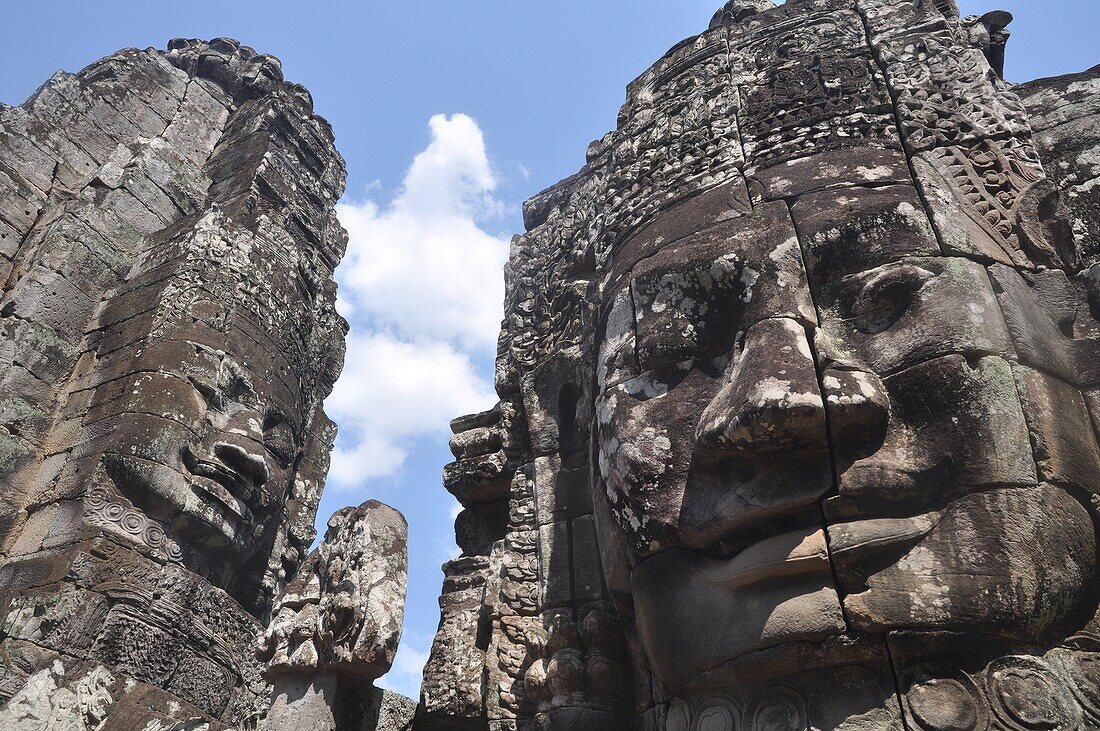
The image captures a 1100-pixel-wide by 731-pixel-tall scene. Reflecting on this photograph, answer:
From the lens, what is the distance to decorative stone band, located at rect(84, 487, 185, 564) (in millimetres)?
5625

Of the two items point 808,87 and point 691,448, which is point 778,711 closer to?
point 691,448

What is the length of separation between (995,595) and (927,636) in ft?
0.77

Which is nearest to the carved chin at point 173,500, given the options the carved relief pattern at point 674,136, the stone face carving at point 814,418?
the stone face carving at point 814,418

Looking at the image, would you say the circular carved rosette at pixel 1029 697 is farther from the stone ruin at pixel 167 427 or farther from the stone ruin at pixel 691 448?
the stone ruin at pixel 167 427

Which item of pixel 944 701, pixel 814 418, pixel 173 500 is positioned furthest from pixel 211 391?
pixel 944 701

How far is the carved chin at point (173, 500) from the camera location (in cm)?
579

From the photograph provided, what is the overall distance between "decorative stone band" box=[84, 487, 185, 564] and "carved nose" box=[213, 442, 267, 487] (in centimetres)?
68

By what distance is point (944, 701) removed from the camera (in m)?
2.46

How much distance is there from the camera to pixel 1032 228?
11.3ft

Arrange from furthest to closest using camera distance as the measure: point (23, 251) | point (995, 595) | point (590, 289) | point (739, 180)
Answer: point (23, 251) → point (590, 289) → point (739, 180) → point (995, 595)

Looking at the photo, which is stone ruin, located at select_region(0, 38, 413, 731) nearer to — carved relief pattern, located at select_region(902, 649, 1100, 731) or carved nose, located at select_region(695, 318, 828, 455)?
carved nose, located at select_region(695, 318, 828, 455)

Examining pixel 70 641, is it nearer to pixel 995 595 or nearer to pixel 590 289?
pixel 590 289

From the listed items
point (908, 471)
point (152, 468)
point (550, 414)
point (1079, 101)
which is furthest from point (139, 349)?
point (1079, 101)

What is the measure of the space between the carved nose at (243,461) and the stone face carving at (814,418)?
225cm
